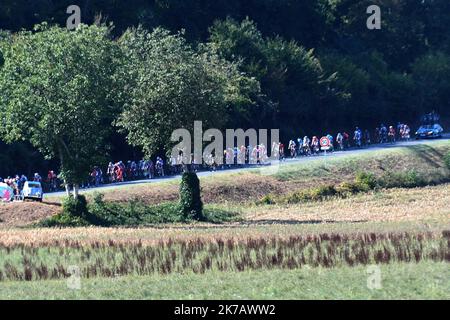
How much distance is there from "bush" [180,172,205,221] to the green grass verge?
82.4 ft

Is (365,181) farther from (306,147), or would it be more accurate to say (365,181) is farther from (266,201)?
(306,147)

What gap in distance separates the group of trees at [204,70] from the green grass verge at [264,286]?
23.8 meters

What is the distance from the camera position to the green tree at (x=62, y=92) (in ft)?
180

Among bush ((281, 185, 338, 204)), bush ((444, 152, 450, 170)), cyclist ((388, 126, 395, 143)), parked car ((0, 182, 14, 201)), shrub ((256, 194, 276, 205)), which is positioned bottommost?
shrub ((256, 194, 276, 205))

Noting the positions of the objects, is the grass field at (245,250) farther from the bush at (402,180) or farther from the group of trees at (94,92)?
the group of trees at (94,92)

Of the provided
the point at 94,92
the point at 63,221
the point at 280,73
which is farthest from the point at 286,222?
the point at 280,73

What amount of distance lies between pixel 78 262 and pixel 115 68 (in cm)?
2136

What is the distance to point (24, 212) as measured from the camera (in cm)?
5744

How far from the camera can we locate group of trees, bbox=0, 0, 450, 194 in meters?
55.4

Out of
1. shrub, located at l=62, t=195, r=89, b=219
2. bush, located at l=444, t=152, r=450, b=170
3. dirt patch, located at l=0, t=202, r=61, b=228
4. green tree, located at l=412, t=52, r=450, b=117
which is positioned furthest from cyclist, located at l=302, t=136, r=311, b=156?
shrub, located at l=62, t=195, r=89, b=219

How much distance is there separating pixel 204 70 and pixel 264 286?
2962 cm

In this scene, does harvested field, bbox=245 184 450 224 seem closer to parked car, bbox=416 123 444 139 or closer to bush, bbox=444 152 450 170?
bush, bbox=444 152 450 170

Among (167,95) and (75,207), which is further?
(167,95)
